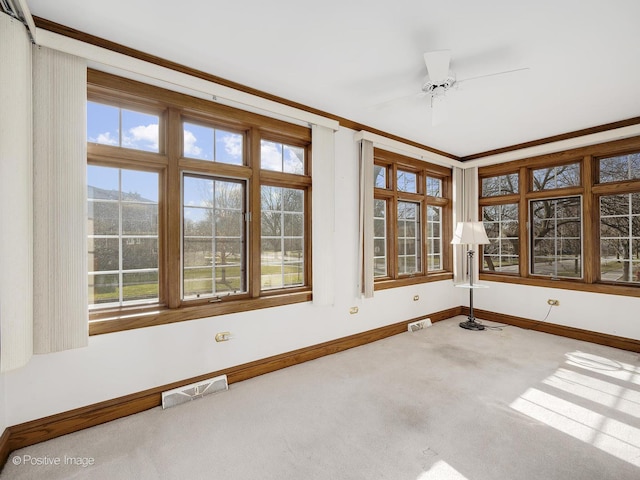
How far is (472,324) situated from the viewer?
4.43m

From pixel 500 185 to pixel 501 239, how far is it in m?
0.89

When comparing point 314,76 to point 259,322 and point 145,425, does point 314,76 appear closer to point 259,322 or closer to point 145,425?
point 259,322

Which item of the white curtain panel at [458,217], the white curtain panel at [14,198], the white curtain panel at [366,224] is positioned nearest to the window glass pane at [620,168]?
the white curtain panel at [458,217]

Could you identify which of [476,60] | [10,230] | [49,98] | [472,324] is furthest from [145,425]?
[472,324]

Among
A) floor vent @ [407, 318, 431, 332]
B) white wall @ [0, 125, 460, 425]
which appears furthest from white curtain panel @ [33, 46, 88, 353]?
floor vent @ [407, 318, 431, 332]

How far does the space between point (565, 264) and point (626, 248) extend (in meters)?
0.66

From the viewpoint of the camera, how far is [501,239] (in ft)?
16.1

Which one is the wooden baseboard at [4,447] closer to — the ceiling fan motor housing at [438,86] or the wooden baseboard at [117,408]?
→ the wooden baseboard at [117,408]

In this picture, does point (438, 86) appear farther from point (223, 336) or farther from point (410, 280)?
point (223, 336)

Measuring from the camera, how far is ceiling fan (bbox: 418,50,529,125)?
6.95 feet

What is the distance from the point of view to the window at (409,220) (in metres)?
4.21

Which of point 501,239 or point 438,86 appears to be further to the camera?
point 501,239

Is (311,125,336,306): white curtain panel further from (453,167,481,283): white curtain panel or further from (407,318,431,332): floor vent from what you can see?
(453,167,481,283): white curtain panel

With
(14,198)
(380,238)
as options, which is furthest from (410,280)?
(14,198)
